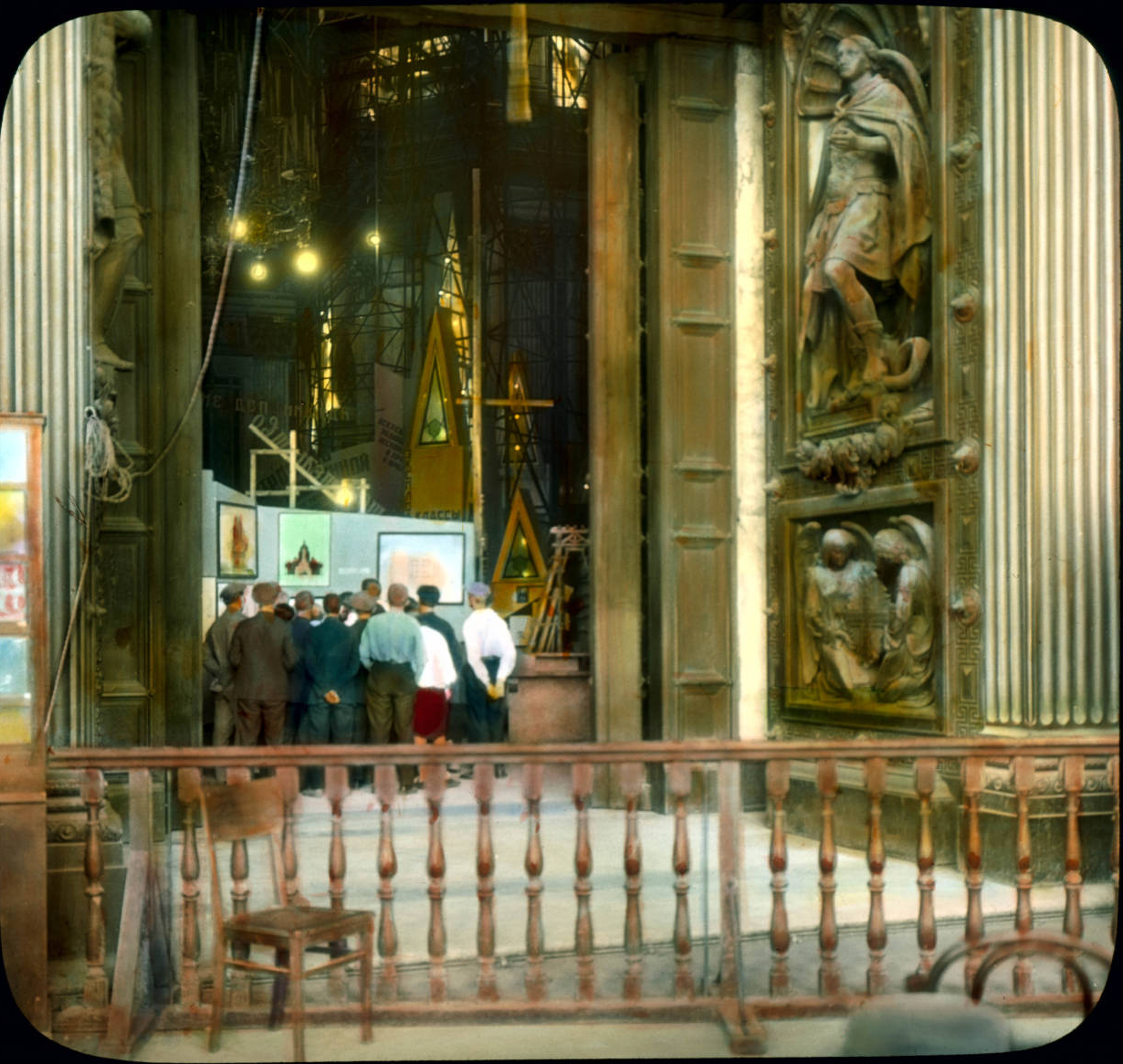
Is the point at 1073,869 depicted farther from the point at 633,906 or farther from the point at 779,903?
the point at 633,906

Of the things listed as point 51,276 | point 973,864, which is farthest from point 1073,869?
point 51,276

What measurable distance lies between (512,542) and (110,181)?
291 cm

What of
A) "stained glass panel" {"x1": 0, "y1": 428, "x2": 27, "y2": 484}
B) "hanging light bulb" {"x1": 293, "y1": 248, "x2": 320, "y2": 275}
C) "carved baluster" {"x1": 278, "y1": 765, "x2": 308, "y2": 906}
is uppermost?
"hanging light bulb" {"x1": 293, "y1": 248, "x2": 320, "y2": 275}

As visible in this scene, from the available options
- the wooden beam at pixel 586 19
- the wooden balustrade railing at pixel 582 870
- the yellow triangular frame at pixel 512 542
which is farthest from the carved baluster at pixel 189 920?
the wooden beam at pixel 586 19

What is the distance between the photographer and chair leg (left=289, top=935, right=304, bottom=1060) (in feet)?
15.8

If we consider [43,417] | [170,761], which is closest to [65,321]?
[43,417]

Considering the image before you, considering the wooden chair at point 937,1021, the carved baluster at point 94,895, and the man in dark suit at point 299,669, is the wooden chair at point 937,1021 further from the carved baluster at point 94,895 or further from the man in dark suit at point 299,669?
the man in dark suit at point 299,669

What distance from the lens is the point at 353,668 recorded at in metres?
7.48

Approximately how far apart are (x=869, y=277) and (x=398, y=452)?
2.60 m

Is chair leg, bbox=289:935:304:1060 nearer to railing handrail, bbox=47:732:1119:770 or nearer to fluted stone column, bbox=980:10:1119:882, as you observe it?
railing handrail, bbox=47:732:1119:770

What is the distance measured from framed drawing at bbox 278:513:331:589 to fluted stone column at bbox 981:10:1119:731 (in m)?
3.08

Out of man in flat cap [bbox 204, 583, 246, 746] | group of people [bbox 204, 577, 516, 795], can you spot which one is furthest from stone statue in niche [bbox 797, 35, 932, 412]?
man in flat cap [bbox 204, 583, 246, 746]

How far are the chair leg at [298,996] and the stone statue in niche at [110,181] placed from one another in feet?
10.3

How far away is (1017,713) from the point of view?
713cm
